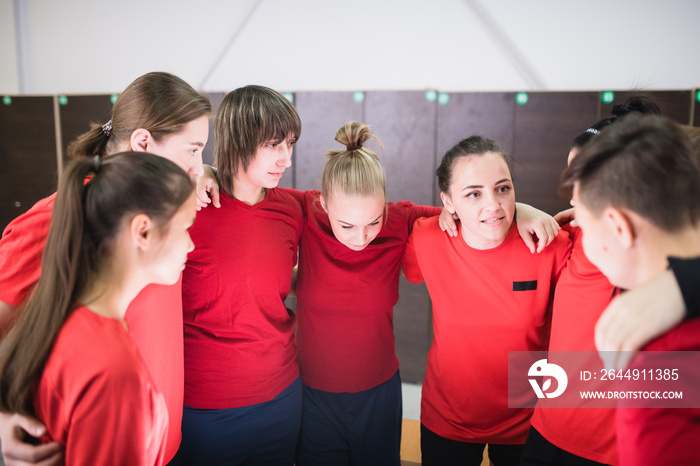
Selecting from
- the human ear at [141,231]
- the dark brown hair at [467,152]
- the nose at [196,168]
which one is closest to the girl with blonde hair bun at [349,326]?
the dark brown hair at [467,152]

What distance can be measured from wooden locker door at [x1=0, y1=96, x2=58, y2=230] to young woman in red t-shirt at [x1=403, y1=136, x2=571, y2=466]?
3532 mm

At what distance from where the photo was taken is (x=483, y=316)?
1.38m

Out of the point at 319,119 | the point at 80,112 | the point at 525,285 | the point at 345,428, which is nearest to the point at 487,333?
the point at 525,285

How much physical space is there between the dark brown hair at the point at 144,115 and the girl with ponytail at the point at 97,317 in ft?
1.29

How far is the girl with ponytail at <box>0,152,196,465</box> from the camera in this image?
0.75m

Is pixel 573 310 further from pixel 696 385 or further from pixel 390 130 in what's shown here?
pixel 390 130

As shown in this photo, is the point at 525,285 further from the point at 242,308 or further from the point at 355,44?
the point at 355,44

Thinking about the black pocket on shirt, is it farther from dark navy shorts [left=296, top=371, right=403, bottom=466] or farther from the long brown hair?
the long brown hair

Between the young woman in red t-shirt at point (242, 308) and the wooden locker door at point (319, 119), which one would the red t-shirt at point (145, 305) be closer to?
the young woman in red t-shirt at point (242, 308)

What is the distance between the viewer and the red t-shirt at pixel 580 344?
43.8 inches

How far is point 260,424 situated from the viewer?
1.38 meters

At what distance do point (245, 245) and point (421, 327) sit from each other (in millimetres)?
2211

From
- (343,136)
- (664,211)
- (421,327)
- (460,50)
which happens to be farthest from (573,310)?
(460,50)

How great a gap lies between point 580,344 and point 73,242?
1.18m
